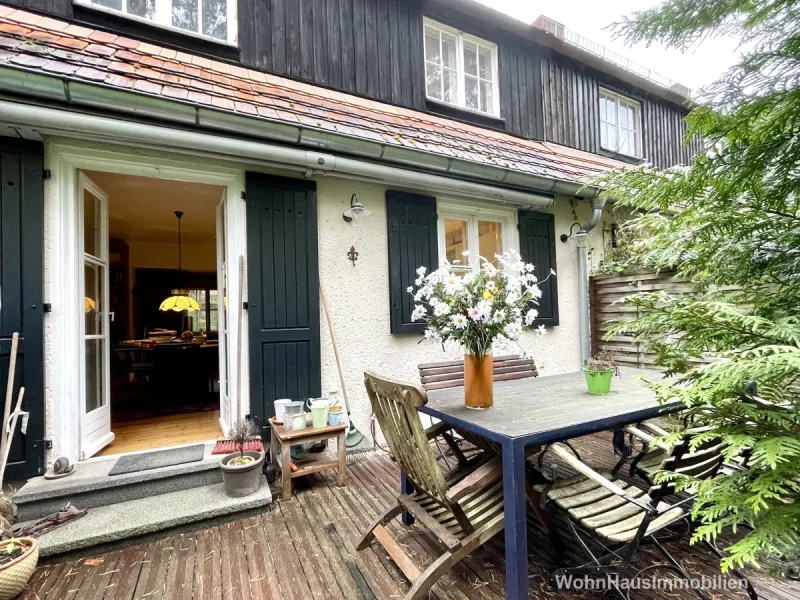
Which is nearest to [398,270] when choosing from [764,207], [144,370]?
[764,207]

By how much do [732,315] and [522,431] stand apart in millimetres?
899

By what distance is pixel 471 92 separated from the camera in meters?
5.09

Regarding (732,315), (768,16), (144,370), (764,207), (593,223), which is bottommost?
(144,370)

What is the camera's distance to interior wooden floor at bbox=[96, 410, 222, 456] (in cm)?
306

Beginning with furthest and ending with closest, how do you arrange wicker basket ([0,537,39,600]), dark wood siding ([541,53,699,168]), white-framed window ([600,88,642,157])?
white-framed window ([600,88,642,157]) < dark wood siding ([541,53,699,168]) < wicker basket ([0,537,39,600])

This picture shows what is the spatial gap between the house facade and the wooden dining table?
59.4 inches

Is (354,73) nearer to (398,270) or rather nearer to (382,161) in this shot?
(382,161)

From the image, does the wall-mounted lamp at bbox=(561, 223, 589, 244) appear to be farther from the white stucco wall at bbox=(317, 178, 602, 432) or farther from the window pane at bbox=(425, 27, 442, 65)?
the window pane at bbox=(425, 27, 442, 65)

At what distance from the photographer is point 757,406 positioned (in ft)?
3.00

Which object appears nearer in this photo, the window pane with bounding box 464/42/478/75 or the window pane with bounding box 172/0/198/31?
the window pane with bounding box 172/0/198/31

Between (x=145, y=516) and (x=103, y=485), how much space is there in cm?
42

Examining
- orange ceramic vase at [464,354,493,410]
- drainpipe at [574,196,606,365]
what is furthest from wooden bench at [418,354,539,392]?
drainpipe at [574,196,606,365]

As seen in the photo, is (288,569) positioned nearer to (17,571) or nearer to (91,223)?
(17,571)

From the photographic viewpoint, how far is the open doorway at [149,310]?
10.1ft
